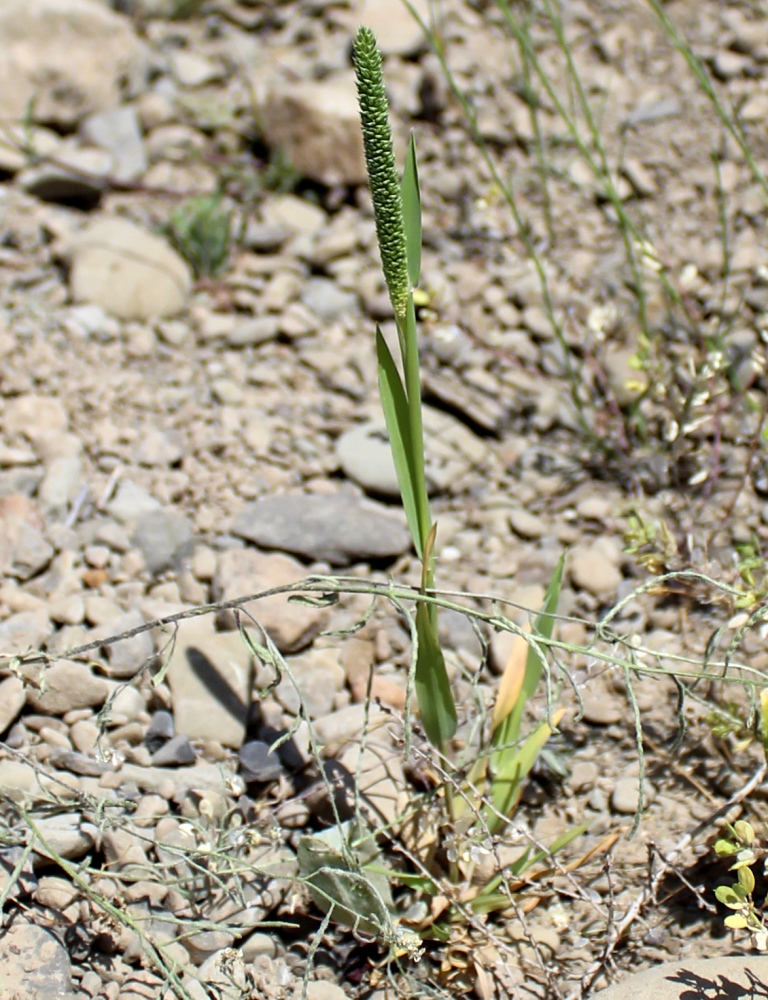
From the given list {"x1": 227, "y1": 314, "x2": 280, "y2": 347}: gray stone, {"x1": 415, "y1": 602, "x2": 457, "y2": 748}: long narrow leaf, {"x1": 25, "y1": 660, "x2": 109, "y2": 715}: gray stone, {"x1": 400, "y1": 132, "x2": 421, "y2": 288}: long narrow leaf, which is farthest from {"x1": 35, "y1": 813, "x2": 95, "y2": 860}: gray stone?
{"x1": 227, "y1": 314, "x2": 280, "y2": 347}: gray stone

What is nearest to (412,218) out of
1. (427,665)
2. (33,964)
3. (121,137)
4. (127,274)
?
(427,665)

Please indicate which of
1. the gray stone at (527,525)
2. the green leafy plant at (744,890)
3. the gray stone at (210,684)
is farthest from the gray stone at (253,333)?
the green leafy plant at (744,890)

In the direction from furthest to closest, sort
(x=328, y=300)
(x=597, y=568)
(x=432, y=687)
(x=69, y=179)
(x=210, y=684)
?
(x=69, y=179), (x=328, y=300), (x=597, y=568), (x=210, y=684), (x=432, y=687)

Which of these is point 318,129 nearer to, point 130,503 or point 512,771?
point 130,503

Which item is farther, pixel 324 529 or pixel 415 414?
pixel 324 529

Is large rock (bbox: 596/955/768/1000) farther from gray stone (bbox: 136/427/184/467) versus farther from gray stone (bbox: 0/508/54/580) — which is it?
gray stone (bbox: 136/427/184/467)

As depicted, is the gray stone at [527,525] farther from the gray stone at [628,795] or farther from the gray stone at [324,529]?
the gray stone at [628,795]
